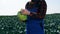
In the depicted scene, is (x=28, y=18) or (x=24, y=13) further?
(x=28, y=18)

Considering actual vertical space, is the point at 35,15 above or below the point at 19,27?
above

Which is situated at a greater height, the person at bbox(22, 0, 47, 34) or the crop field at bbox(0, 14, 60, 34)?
the person at bbox(22, 0, 47, 34)

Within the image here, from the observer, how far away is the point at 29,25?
133 inches

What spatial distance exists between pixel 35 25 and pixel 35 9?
23 centimetres

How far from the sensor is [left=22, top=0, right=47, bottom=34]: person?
3.25m

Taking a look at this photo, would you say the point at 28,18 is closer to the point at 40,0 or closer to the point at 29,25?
the point at 29,25

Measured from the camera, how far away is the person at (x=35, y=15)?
3.25 m

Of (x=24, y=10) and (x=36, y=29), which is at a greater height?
(x=24, y=10)

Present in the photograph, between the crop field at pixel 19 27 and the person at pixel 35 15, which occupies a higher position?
the person at pixel 35 15

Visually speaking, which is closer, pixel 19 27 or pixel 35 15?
pixel 35 15

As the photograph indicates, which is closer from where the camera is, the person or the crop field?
the person

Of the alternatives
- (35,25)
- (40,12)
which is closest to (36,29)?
(35,25)

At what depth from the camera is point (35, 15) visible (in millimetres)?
3252

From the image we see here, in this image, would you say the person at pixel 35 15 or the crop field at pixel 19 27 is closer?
the person at pixel 35 15
